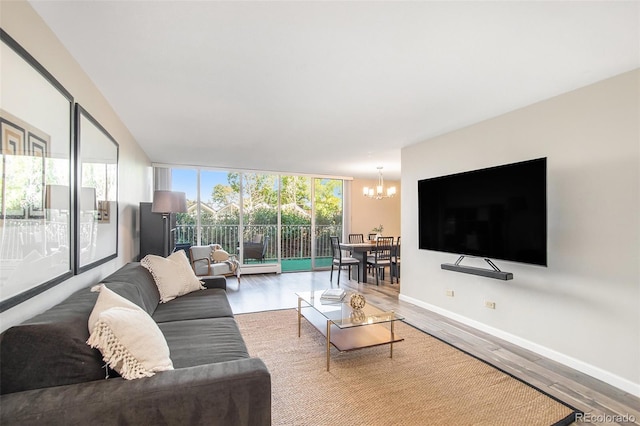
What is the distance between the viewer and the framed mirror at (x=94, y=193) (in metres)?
2.06

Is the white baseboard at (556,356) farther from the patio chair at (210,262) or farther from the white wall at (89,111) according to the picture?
the white wall at (89,111)

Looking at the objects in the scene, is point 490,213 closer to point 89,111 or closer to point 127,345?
point 127,345

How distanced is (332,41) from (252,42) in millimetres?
500

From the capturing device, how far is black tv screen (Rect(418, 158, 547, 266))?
2.64 m

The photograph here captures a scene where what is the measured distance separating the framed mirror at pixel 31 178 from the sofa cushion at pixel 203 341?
77cm

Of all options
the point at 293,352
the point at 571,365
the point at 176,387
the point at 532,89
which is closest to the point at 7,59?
the point at 176,387

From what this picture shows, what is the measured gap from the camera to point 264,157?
5410 mm

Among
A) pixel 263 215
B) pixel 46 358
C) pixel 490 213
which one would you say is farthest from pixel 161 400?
pixel 263 215

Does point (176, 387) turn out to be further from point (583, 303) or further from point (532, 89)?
point (532, 89)

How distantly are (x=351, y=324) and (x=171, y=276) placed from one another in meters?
1.84

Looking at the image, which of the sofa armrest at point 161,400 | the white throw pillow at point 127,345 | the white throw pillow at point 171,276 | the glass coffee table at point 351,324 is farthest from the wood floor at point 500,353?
the white throw pillow at point 127,345

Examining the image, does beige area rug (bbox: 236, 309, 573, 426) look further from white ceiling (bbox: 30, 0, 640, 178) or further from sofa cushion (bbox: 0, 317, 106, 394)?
white ceiling (bbox: 30, 0, 640, 178)

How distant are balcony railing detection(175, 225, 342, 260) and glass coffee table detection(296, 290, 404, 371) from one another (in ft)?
13.2

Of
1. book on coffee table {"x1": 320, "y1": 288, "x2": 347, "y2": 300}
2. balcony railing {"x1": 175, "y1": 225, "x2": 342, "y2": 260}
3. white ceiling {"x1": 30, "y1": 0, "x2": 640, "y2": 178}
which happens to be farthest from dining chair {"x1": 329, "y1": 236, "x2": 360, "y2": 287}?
white ceiling {"x1": 30, "y1": 0, "x2": 640, "y2": 178}
